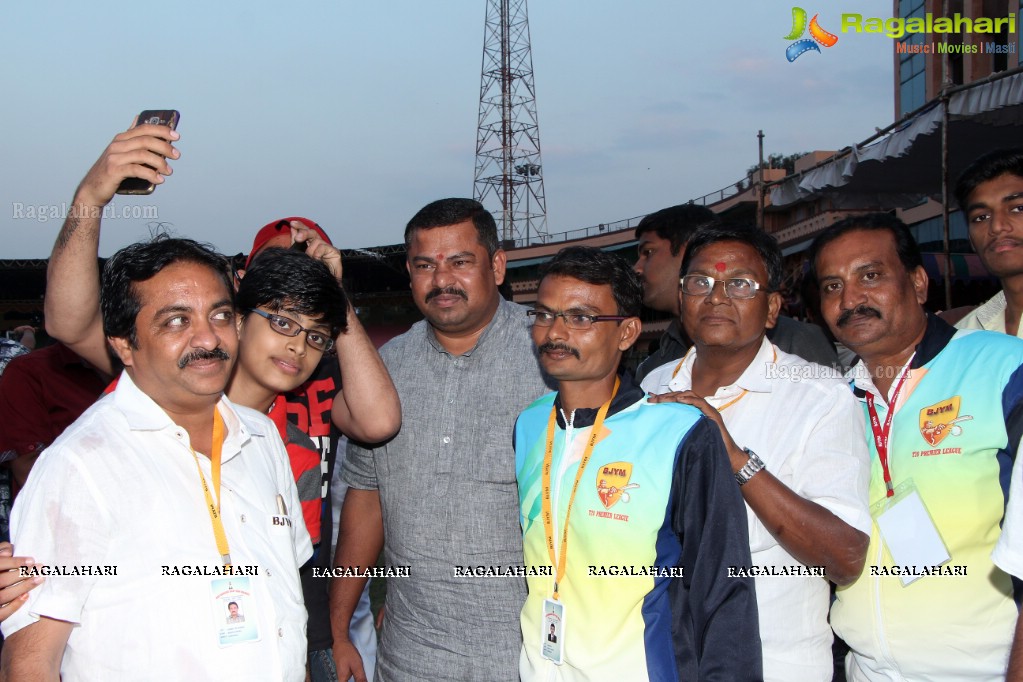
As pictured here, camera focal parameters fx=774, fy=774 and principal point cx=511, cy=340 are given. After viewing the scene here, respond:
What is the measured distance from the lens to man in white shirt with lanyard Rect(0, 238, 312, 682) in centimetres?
191

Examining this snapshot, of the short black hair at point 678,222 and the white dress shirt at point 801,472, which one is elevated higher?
the short black hair at point 678,222

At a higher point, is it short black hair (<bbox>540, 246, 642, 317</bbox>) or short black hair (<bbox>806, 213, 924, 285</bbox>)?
short black hair (<bbox>806, 213, 924, 285</bbox>)

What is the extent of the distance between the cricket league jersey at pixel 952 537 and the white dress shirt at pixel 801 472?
7.2 inches

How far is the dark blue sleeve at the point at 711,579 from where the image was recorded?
2184 mm

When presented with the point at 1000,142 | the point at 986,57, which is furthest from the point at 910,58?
the point at 1000,142

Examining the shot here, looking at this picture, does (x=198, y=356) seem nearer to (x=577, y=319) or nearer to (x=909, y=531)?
(x=577, y=319)

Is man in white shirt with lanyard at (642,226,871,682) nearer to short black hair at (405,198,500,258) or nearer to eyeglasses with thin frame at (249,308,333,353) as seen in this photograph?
short black hair at (405,198,500,258)

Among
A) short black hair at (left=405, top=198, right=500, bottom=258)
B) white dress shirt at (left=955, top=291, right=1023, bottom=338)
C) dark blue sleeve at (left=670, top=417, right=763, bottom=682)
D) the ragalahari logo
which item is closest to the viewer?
dark blue sleeve at (left=670, top=417, right=763, bottom=682)

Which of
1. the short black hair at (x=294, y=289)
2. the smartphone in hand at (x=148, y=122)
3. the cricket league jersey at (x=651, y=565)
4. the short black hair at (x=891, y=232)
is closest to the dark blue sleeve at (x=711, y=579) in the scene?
the cricket league jersey at (x=651, y=565)

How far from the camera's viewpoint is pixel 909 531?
246cm

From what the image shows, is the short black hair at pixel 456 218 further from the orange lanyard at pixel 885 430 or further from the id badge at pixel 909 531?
the id badge at pixel 909 531

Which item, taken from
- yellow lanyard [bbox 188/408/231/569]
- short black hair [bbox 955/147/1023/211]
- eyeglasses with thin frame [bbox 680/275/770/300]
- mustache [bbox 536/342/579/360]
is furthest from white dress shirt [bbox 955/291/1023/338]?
yellow lanyard [bbox 188/408/231/569]

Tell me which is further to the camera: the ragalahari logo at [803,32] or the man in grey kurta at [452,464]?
the ragalahari logo at [803,32]

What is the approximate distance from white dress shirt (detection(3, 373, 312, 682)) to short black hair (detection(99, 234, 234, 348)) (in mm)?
169
